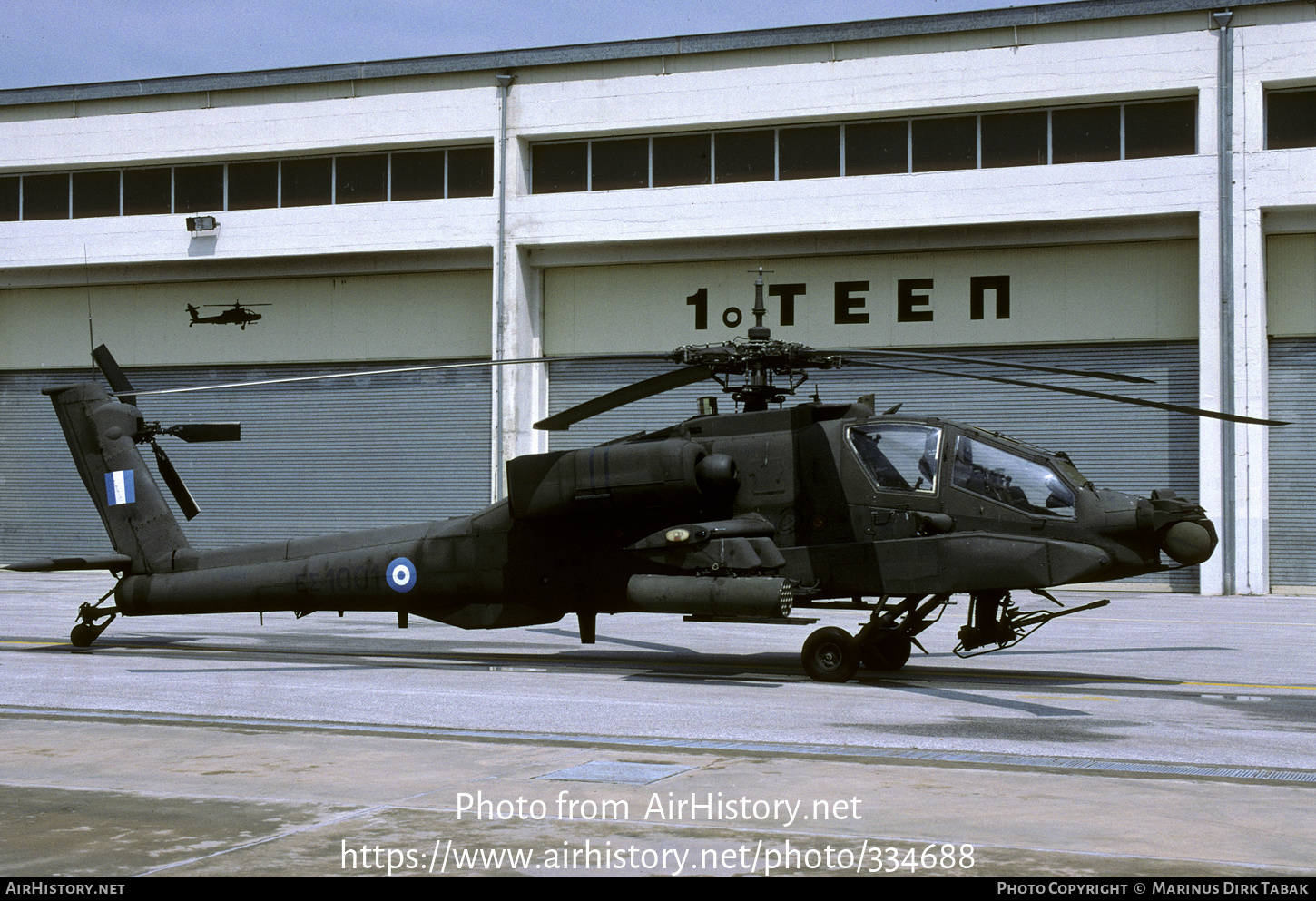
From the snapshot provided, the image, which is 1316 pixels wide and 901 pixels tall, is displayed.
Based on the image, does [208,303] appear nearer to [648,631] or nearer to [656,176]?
[656,176]

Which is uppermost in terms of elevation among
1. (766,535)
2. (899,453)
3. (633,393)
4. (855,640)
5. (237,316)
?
(237,316)

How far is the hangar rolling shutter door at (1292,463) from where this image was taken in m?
26.9

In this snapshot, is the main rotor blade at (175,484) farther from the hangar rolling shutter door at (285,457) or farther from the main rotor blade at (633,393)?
the hangar rolling shutter door at (285,457)

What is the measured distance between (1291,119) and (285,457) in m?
24.9

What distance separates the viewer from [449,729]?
9609 millimetres

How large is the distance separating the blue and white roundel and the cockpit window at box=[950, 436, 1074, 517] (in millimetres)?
5747

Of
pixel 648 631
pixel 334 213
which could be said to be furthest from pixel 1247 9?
pixel 334 213

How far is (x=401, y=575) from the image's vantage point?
45.1 feet

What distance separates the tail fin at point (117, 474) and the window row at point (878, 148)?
1675 cm

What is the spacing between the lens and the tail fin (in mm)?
15078

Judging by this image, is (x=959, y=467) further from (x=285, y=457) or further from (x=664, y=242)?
(x=285, y=457)

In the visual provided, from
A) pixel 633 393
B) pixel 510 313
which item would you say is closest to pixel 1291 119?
pixel 510 313

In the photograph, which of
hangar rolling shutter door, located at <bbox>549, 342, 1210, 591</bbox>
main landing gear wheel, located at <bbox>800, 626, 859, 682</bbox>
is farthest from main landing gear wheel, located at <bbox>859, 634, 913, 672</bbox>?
hangar rolling shutter door, located at <bbox>549, 342, 1210, 591</bbox>

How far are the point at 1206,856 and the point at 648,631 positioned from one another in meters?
13.2
